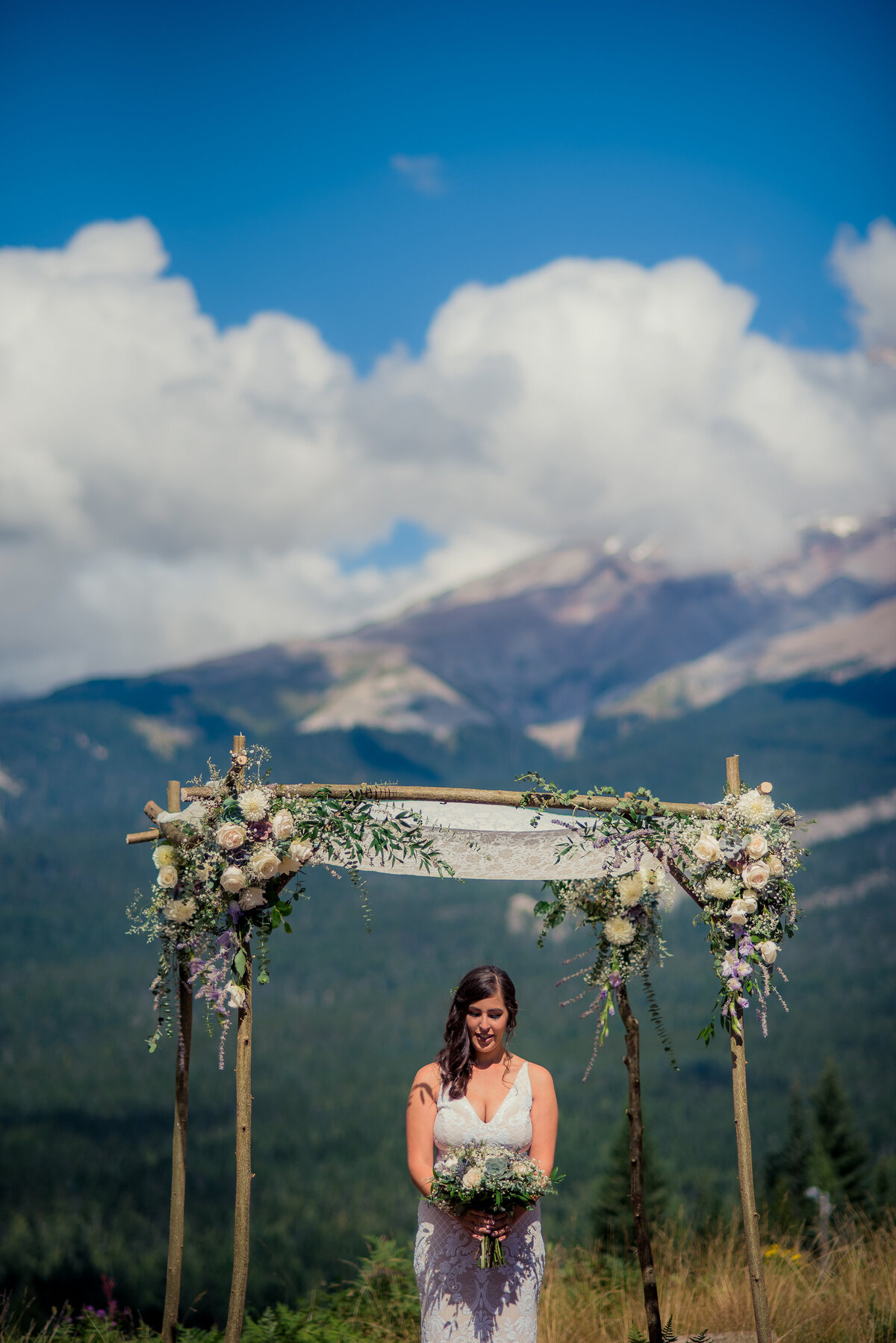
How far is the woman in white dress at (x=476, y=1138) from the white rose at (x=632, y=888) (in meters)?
1.75

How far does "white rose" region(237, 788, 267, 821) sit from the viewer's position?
6066 mm

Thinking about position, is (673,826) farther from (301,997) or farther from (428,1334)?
(301,997)

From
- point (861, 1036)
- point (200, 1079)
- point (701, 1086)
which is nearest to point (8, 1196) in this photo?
point (200, 1079)

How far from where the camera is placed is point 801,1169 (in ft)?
→ 148

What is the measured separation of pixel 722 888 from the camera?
6570 millimetres

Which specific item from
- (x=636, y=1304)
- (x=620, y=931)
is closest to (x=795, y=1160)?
(x=636, y=1304)

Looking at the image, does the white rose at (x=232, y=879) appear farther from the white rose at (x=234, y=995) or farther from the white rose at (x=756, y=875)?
the white rose at (x=756, y=875)

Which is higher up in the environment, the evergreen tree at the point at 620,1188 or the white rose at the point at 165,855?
the white rose at the point at 165,855

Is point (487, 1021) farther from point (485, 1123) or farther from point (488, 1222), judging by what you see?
point (488, 1222)

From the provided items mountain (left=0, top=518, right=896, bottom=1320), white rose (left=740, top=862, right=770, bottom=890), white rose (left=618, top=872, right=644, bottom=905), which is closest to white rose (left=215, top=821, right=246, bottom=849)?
white rose (left=618, top=872, right=644, bottom=905)

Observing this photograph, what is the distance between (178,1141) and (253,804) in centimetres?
193

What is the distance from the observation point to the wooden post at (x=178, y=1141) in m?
6.03

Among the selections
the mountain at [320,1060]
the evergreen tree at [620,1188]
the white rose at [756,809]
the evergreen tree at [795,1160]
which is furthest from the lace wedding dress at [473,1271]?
the mountain at [320,1060]

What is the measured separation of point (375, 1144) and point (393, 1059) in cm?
2039
